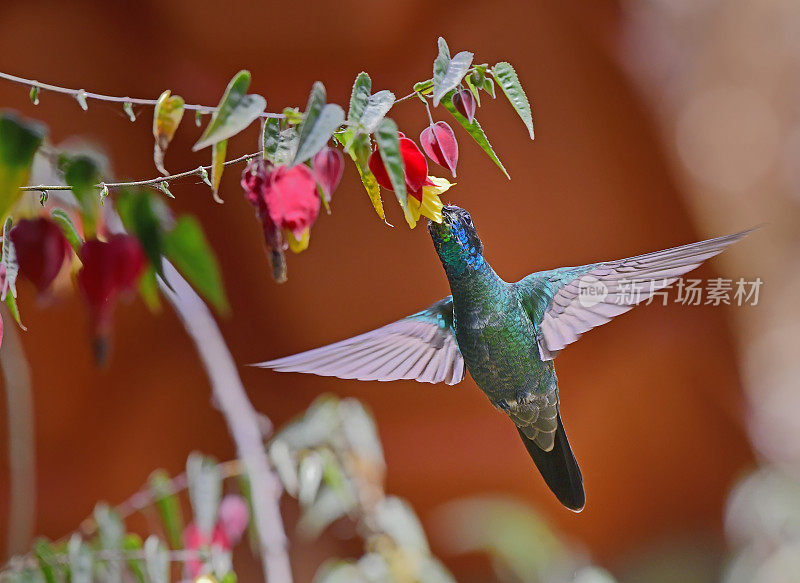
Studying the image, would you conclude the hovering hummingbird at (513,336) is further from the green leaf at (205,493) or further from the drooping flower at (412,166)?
the green leaf at (205,493)

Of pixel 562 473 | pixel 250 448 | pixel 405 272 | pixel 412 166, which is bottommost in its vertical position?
pixel 562 473

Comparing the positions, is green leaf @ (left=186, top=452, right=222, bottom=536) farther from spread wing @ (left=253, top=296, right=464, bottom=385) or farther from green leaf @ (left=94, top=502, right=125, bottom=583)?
spread wing @ (left=253, top=296, right=464, bottom=385)

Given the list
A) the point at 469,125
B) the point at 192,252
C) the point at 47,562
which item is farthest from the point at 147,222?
the point at 47,562

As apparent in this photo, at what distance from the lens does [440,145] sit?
20.4 inches

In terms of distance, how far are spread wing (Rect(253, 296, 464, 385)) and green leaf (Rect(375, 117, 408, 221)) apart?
11.4 inches

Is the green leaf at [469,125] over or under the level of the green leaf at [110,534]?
over

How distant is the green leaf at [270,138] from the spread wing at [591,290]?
30 centimetres

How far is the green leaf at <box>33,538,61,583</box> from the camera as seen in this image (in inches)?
25.7

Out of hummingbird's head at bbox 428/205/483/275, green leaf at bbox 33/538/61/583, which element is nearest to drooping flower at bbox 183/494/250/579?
green leaf at bbox 33/538/61/583

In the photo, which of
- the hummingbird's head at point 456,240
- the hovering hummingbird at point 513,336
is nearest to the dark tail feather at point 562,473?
the hovering hummingbird at point 513,336

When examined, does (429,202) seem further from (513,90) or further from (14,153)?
(14,153)

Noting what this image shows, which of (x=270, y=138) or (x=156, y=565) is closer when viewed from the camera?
(x=270, y=138)

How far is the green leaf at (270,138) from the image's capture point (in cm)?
45

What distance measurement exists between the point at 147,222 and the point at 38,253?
9 centimetres
